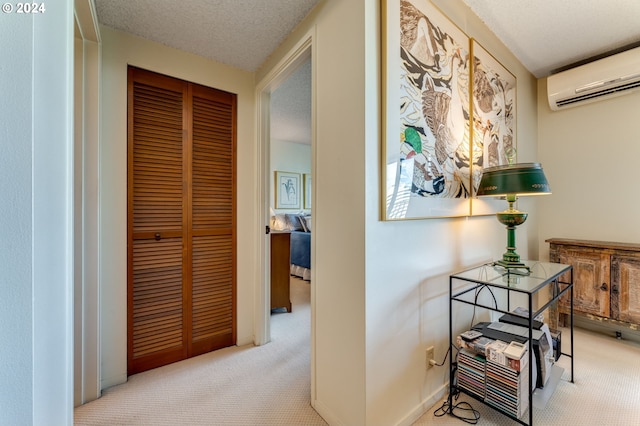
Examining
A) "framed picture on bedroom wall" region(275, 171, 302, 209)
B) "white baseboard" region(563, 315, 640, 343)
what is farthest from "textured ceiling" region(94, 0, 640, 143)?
"framed picture on bedroom wall" region(275, 171, 302, 209)

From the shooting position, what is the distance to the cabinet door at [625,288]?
209 cm

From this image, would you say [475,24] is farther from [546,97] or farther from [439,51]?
[546,97]

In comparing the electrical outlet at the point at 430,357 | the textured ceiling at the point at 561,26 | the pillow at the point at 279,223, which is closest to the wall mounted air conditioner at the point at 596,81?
the textured ceiling at the point at 561,26

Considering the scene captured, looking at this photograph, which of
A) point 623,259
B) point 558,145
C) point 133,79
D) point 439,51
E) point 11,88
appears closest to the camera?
point 11,88

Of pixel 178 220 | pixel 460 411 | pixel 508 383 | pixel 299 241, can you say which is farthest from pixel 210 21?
pixel 299 241

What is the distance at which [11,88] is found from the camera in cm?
75

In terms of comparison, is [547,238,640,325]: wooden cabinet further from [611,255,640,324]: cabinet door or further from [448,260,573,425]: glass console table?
[448,260,573,425]: glass console table

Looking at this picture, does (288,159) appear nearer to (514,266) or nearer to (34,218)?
(514,266)

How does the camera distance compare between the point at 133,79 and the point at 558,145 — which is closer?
the point at 133,79

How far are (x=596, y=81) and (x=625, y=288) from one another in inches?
68.7

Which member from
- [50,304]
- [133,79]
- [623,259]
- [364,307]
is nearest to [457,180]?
[364,307]

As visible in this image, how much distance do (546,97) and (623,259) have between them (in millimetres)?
1711

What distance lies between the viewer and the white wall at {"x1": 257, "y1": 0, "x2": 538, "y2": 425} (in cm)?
124

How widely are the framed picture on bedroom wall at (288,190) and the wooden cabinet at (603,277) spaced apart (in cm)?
405
